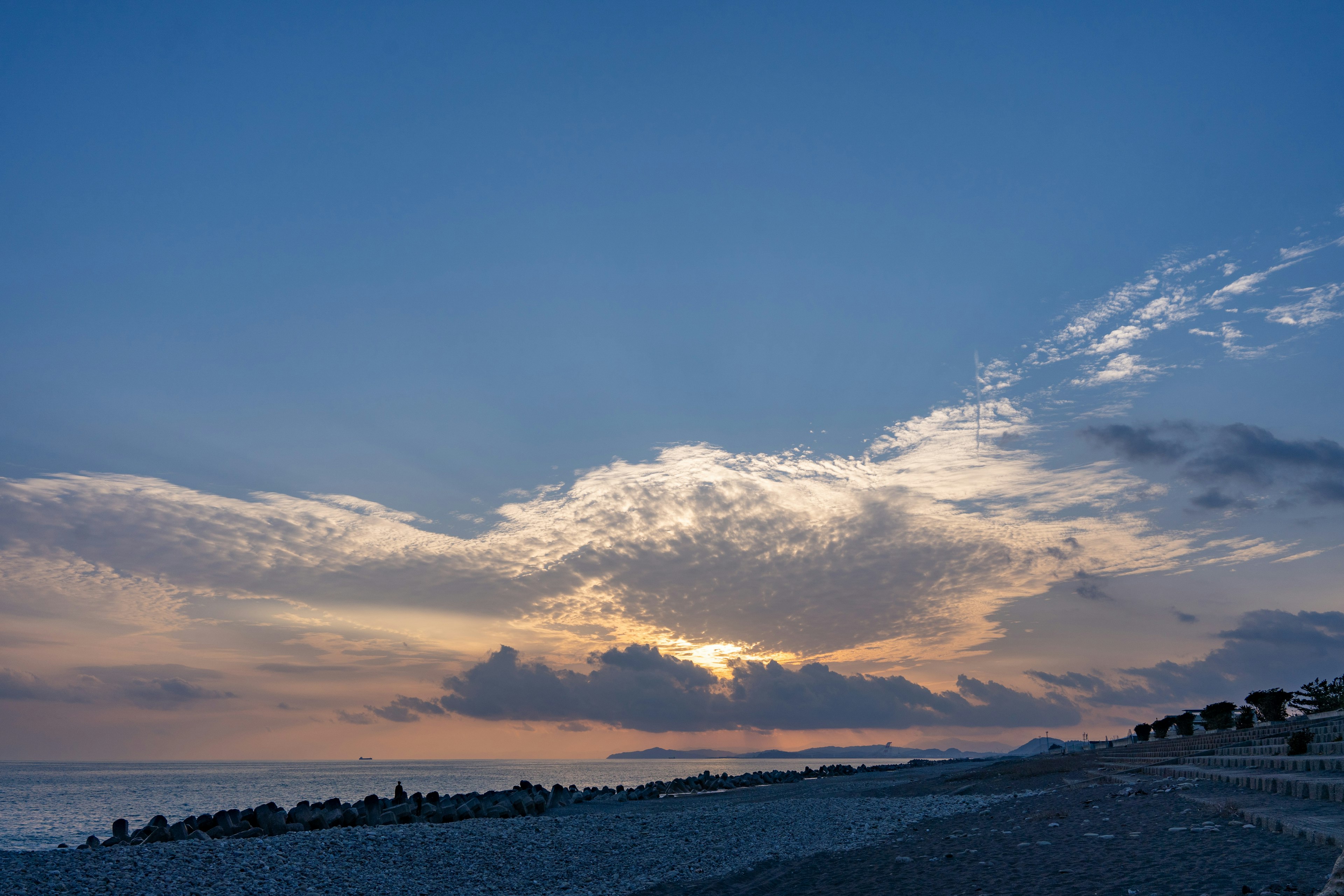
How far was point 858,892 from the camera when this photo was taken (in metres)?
13.2

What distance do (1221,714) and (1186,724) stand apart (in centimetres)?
282

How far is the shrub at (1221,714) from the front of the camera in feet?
139

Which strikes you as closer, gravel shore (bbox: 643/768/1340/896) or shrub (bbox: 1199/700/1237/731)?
gravel shore (bbox: 643/768/1340/896)

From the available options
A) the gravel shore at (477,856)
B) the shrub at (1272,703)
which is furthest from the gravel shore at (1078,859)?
the shrub at (1272,703)

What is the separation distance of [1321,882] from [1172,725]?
170 ft

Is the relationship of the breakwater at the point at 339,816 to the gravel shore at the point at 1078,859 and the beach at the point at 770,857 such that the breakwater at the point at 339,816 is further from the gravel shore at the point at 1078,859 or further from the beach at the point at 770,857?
the gravel shore at the point at 1078,859

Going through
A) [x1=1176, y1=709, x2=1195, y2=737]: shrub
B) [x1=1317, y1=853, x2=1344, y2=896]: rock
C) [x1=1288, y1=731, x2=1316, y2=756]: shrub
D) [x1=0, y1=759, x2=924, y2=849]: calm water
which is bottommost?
[x1=0, y1=759, x2=924, y2=849]: calm water

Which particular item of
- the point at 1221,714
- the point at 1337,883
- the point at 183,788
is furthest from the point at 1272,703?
the point at 183,788

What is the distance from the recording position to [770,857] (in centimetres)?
1898

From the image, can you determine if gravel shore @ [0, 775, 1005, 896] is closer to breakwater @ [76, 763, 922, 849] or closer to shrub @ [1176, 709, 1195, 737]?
breakwater @ [76, 763, 922, 849]

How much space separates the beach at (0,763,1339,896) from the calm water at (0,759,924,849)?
23.4 metres

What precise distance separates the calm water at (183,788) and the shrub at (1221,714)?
56.1m

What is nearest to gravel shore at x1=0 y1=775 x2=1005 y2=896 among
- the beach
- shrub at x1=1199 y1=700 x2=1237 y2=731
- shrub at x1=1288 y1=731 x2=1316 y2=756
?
the beach

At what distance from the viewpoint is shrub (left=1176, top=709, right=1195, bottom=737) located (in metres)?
44.8
